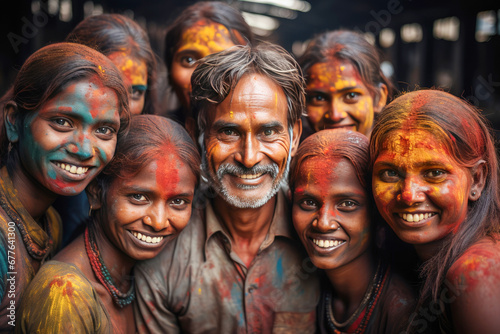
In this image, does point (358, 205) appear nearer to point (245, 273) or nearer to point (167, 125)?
point (245, 273)

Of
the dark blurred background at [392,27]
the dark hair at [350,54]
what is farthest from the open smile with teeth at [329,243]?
the dark blurred background at [392,27]

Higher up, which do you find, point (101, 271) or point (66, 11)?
point (66, 11)

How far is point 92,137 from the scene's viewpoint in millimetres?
2826

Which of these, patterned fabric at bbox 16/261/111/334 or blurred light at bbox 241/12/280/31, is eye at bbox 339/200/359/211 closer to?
patterned fabric at bbox 16/261/111/334

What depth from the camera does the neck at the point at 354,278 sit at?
3.17m

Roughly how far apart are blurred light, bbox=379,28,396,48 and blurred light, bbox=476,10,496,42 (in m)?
1.53

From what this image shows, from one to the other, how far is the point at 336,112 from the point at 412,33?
14.6 ft

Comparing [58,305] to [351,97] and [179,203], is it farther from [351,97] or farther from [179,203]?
[351,97]

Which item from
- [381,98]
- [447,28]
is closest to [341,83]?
[381,98]

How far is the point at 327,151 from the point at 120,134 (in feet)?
4.42

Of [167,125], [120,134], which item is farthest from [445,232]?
[120,134]

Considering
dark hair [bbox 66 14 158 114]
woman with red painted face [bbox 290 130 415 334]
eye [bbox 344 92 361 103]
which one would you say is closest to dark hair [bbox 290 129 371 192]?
woman with red painted face [bbox 290 130 415 334]

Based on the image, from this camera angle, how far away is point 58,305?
8.45 ft

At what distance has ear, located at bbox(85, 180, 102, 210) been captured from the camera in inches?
122
